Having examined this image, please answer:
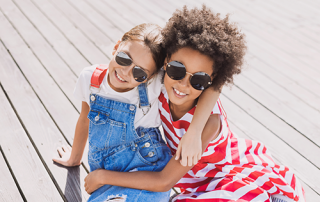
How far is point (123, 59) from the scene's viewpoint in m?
1.19

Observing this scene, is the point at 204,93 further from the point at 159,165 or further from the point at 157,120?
the point at 159,165

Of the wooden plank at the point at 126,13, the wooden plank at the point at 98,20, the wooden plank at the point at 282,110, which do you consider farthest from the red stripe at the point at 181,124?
the wooden plank at the point at 126,13

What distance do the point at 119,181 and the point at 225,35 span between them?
2.53ft

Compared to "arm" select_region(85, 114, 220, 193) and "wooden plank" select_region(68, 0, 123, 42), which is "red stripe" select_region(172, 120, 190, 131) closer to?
"arm" select_region(85, 114, 220, 193)

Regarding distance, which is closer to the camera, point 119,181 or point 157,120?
point 119,181

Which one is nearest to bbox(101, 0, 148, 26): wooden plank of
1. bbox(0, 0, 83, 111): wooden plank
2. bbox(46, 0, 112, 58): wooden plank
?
bbox(46, 0, 112, 58): wooden plank

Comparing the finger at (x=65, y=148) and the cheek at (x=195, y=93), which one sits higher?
the cheek at (x=195, y=93)

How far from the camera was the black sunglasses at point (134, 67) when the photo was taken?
1.18 m

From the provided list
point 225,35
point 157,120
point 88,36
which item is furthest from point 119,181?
point 88,36

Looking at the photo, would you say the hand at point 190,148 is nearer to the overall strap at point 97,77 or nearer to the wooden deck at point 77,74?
the overall strap at point 97,77

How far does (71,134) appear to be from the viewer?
1826 mm

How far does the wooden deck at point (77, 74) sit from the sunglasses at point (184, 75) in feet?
1.78

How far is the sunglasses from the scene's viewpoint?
44.0 inches

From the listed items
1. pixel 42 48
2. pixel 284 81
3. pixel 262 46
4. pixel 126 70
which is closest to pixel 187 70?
pixel 126 70
